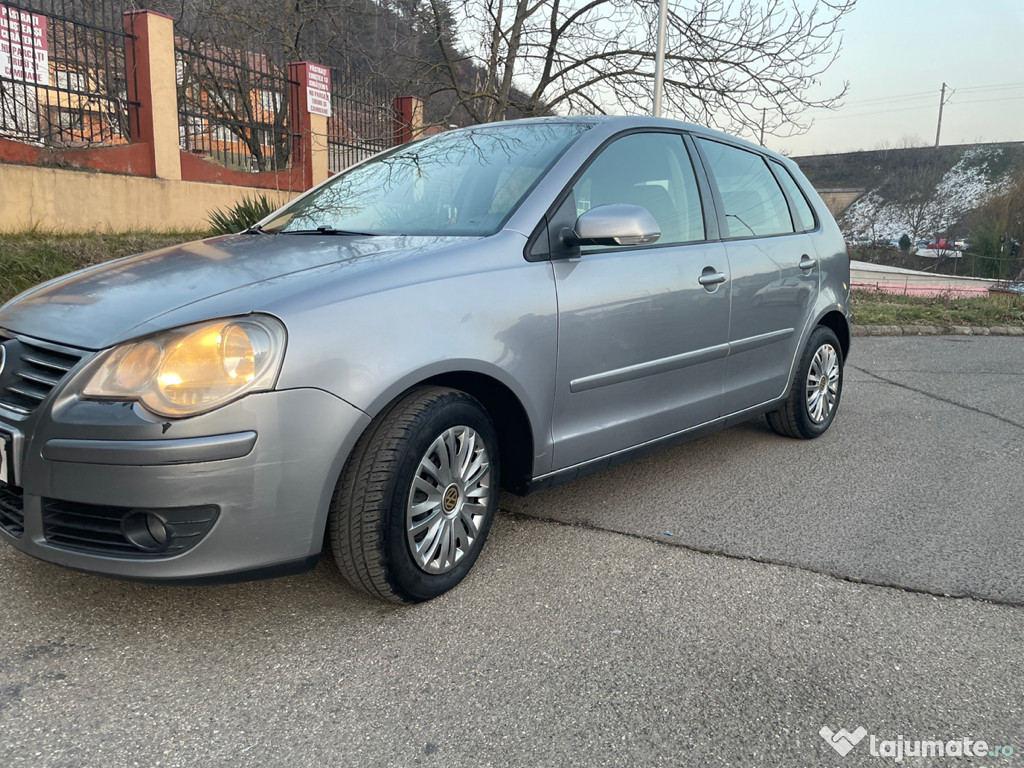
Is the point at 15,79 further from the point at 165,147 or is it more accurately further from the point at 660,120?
the point at 660,120

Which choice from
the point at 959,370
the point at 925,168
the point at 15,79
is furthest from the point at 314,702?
the point at 925,168

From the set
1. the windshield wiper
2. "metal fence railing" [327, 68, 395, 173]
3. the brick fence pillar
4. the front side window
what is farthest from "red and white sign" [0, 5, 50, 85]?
the front side window

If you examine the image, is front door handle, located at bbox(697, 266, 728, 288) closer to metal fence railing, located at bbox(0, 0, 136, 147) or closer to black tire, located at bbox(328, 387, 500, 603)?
black tire, located at bbox(328, 387, 500, 603)

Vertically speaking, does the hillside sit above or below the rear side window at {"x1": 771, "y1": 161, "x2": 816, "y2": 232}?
above

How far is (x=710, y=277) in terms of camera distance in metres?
3.53

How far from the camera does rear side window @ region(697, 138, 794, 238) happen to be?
3869 mm

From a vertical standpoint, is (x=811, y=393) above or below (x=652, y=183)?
below

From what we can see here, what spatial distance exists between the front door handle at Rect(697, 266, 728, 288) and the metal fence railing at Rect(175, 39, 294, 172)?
9256 mm

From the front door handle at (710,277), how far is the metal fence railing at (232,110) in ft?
30.4

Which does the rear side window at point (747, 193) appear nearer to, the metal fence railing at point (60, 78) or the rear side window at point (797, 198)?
the rear side window at point (797, 198)

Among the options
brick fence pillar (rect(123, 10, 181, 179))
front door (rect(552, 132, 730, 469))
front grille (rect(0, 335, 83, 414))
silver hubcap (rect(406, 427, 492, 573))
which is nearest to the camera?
front grille (rect(0, 335, 83, 414))

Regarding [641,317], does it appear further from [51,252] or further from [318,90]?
[318,90]

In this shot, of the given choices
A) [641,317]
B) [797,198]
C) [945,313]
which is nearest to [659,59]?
[945,313]

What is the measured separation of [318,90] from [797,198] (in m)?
9.84
